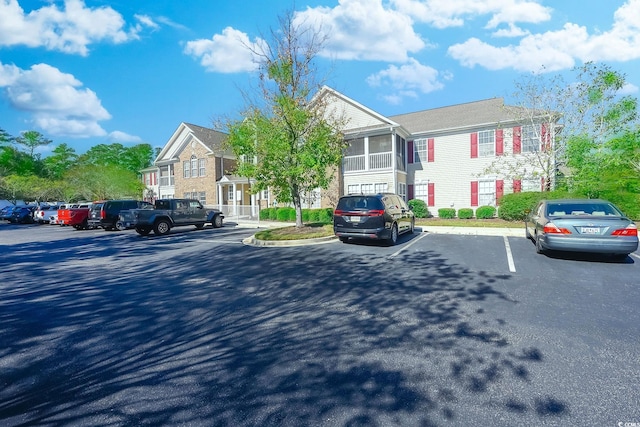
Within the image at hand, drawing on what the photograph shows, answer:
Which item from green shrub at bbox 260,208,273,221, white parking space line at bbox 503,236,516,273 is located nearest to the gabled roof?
white parking space line at bbox 503,236,516,273

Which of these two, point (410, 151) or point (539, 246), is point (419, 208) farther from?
point (539, 246)

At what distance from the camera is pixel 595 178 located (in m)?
16.8

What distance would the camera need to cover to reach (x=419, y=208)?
832 inches

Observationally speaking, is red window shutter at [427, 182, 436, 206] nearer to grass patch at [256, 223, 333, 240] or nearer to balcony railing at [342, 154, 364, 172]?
balcony railing at [342, 154, 364, 172]

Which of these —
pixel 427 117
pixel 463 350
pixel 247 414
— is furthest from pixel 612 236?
pixel 427 117

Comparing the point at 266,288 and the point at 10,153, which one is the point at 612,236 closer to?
the point at 266,288

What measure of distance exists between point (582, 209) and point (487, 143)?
1367cm

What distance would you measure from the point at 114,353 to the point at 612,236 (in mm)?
9752

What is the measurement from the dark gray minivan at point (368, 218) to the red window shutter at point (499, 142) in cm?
1276

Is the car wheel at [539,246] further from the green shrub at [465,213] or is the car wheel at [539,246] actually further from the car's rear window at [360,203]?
the green shrub at [465,213]

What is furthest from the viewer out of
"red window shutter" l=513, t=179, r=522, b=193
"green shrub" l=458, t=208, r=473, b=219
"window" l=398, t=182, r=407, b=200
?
"window" l=398, t=182, r=407, b=200

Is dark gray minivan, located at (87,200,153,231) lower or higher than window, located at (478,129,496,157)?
lower

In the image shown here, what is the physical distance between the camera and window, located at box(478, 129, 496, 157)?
67.2ft

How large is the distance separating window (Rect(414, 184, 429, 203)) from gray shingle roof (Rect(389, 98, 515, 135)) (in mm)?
3818
